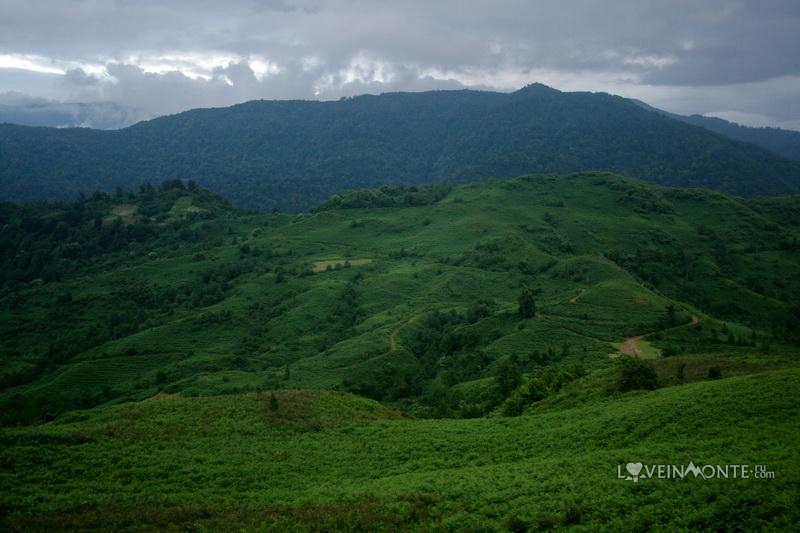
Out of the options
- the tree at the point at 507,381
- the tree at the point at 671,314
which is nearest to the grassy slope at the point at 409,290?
the tree at the point at 671,314

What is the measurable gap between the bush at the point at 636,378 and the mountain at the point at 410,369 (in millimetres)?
156

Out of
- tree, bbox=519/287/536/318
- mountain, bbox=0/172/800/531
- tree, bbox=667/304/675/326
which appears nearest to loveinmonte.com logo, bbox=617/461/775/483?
mountain, bbox=0/172/800/531

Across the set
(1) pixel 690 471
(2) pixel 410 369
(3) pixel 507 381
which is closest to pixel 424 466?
(1) pixel 690 471

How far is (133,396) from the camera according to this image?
8294 centimetres

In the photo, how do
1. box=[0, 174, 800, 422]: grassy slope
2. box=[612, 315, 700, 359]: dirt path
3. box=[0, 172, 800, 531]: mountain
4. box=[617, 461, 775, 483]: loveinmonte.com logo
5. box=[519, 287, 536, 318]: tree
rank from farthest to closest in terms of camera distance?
box=[519, 287, 536, 318]: tree → box=[0, 174, 800, 422]: grassy slope → box=[612, 315, 700, 359]: dirt path → box=[0, 172, 800, 531]: mountain → box=[617, 461, 775, 483]: loveinmonte.com logo

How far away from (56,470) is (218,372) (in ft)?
209

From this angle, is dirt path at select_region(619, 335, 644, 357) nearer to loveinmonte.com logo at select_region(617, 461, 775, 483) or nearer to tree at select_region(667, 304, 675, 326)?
tree at select_region(667, 304, 675, 326)

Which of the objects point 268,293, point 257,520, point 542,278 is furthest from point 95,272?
point 257,520

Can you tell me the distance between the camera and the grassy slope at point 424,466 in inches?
833

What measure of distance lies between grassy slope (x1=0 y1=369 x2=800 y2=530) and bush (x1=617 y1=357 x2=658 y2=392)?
216 centimetres

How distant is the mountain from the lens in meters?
24.0

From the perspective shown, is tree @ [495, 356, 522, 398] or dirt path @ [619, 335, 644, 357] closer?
tree @ [495, 356, 522, 398]

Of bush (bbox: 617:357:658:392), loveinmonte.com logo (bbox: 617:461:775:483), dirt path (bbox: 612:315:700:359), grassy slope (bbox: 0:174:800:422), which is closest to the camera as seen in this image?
loveinmonte.com logo (bbox: 617:461:775:483)

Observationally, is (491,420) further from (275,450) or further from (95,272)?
(95,272)
